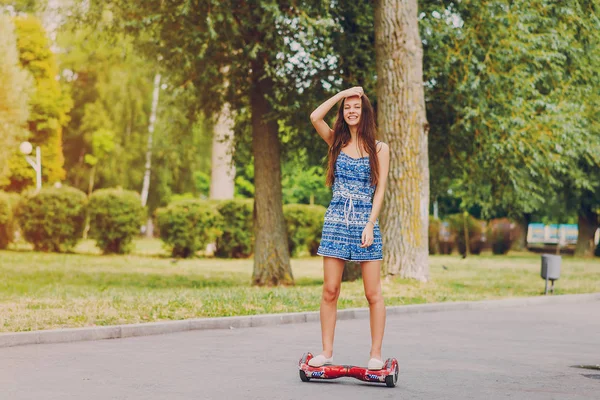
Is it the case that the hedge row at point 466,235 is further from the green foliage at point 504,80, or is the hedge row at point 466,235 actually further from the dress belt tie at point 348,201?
the dress belt tie at point 348,201

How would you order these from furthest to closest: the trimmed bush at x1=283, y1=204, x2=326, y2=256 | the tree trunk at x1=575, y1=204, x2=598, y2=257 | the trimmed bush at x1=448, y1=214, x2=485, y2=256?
the trimmed bush at x1=448, y1=214, x2=485, y2=256 → the tree trunk at x1=575, y1=204, x2=598, y2=257 → the trimmed bush at x1=283, y1=204, x2=326, y2=256

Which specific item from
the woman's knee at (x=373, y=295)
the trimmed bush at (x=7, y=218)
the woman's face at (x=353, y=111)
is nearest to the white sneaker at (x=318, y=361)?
the woman's knee at (x=373, y=295)

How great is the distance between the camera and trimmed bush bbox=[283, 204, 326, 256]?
3145 cm

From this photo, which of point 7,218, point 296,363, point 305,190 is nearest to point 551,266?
point 296,363

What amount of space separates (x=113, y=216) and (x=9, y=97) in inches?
746

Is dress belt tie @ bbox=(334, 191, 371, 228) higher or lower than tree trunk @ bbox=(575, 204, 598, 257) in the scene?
lower

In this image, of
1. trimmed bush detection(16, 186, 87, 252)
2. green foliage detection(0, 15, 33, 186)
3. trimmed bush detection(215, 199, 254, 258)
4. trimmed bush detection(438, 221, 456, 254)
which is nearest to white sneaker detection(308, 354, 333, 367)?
trimmed bush detection(16, 186, 87, 252)

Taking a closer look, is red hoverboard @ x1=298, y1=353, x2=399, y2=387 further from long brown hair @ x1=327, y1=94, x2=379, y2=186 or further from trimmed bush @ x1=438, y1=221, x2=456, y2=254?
trimmed bush @ x1=438, y1=221, x2=456, y2=254

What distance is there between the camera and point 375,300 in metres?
7.01

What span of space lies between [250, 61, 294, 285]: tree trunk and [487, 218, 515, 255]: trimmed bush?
81.5 ft

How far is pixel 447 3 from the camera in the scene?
1809 cm

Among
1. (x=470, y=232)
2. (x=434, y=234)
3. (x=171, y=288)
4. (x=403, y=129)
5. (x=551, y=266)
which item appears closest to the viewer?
(x=403, y=129)

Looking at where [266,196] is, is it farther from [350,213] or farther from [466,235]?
[466,235]

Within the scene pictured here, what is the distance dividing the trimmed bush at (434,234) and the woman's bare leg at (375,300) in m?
32.9
